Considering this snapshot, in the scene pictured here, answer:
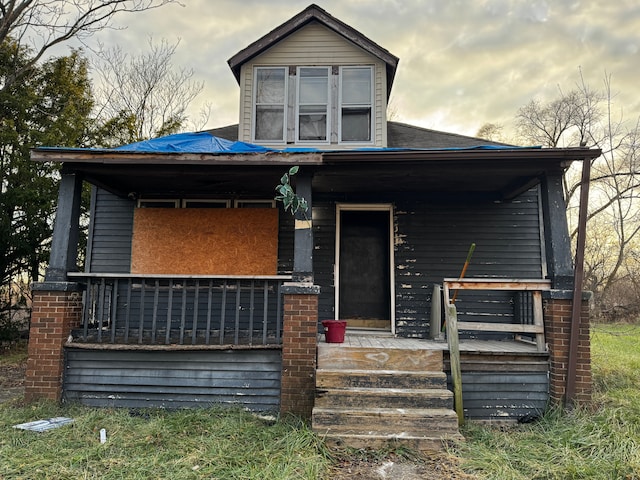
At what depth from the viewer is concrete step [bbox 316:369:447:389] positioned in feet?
12.3

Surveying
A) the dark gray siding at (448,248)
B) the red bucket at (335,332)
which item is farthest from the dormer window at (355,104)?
the red bucket at (335,332)

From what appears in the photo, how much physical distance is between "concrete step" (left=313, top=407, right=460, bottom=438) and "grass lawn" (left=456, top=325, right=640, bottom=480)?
0.24 m

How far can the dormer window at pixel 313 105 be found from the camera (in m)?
6.25

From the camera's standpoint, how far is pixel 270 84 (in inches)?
254

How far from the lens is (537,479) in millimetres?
2801

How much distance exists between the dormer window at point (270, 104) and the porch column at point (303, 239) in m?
2.22

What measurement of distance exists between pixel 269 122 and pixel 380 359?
4.26 metres

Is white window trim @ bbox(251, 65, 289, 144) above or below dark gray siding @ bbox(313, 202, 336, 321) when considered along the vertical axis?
above

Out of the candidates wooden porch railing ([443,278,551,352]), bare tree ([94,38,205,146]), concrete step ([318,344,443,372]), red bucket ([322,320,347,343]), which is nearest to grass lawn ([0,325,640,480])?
concrete step ([318,344,443,372])

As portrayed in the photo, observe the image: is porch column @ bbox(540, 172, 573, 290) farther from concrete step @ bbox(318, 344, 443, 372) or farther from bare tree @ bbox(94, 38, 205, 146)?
bare tree @ bbox(94, 38, 205, 146)

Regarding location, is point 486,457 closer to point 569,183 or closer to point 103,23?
point 103,23

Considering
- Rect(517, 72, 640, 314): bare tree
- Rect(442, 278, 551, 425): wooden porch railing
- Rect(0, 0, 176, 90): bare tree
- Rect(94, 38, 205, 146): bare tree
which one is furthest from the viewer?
Rect(517, 72, 640, 314): bare tree

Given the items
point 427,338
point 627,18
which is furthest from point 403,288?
point 627,18

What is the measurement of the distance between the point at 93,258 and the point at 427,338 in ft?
17.7
